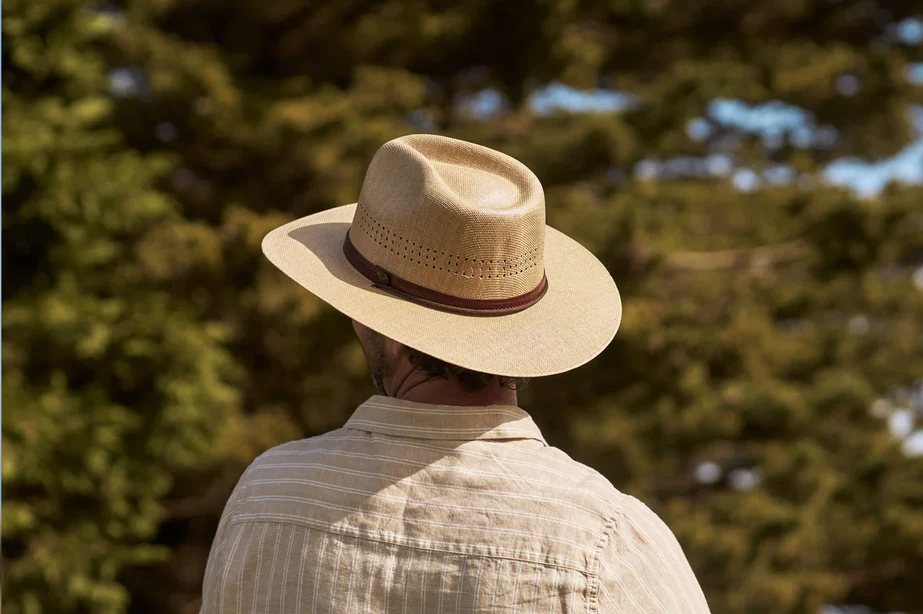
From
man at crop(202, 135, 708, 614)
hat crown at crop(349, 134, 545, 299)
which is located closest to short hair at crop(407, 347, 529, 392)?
man at crop(202, 135, 708, 614)

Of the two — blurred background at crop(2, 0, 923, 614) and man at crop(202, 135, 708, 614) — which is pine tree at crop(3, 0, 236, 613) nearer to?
blurred background at crop(2, 0, 923, 614)

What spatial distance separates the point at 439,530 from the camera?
1217mm

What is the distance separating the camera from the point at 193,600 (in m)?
6.43

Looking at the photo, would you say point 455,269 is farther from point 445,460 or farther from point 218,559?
point 218,559

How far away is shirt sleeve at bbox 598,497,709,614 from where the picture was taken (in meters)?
1.17

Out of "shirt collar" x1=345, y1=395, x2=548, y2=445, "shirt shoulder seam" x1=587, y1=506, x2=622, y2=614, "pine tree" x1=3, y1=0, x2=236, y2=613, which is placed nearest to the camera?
"shirt shoulder seam" x1=587, y1=506, x2=622, y2=614

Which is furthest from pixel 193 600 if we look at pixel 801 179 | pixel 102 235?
pixel 801 179

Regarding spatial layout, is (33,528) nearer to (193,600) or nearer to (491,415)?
(193,600)

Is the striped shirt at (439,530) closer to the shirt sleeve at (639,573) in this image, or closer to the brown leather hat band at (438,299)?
the shirt sleeve at (639,573)

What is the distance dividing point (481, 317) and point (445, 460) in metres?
0.22

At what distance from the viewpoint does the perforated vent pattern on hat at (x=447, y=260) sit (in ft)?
4.43

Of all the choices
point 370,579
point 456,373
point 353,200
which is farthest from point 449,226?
point 353,200

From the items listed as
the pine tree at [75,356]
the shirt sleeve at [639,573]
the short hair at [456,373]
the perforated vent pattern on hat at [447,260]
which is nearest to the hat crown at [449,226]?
the perforated vent pattern on hat at [447,260]

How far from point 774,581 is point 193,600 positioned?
461 cm
